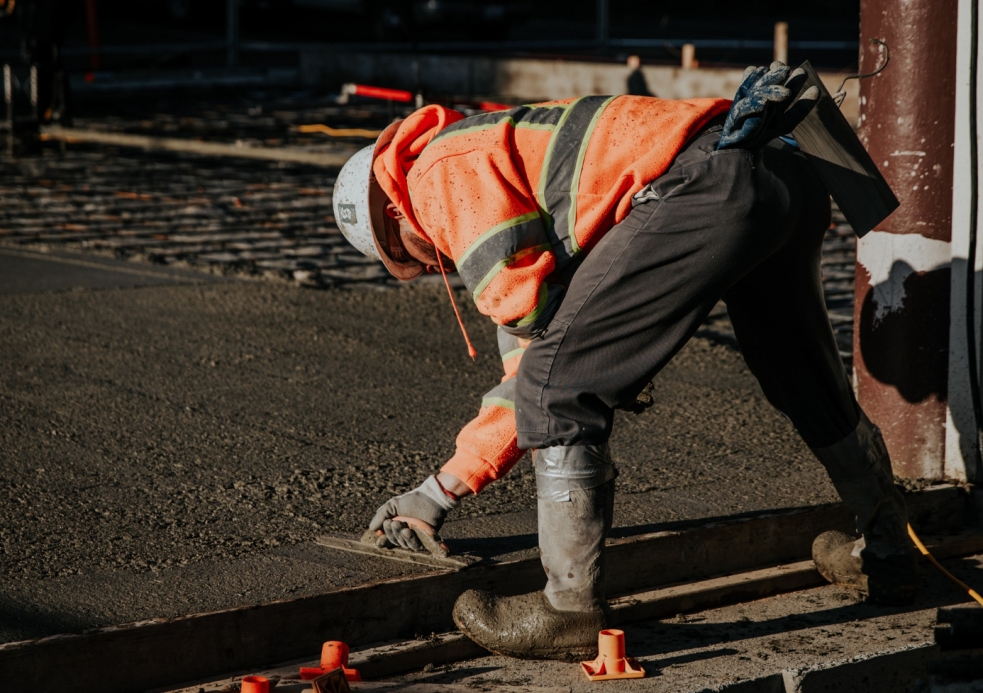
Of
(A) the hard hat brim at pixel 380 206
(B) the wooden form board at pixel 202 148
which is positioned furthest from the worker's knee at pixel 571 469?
(B) the wooden form board at pixel 202 148

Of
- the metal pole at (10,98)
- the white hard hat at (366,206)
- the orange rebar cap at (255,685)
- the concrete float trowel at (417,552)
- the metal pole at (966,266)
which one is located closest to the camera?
the orange rebar cap at (255,685)

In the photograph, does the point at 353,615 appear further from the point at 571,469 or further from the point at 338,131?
the point at 338,131

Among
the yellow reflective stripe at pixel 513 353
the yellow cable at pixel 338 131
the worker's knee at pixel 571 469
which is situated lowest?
the worker's knee at pixel 571 469

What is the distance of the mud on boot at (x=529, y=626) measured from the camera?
2945 millimetres

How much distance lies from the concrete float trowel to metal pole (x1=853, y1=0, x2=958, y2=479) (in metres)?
1.56

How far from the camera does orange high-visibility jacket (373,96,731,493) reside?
110 inches

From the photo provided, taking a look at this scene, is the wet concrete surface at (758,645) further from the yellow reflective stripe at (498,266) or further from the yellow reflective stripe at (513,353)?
the yellow reflective stripe at (498,266)

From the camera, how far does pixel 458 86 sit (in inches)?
698

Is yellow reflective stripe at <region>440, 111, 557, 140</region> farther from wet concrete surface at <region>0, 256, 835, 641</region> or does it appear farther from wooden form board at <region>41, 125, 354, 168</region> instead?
wooden form board at <region>41, 125, 354, 168</region>

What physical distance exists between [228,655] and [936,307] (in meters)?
2.36

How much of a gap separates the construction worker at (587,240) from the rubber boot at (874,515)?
0.54 meters

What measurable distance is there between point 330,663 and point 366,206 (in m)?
1.10

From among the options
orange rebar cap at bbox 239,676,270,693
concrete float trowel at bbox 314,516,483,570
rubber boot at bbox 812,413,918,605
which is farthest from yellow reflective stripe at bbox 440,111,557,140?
orange rebar cap at bbox 239,676,270,693

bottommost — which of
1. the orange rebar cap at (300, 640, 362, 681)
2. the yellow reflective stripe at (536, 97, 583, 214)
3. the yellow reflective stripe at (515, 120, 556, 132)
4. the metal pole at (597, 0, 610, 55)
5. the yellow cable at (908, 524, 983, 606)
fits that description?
the yellow cable at (908, 524, 983, 606)
